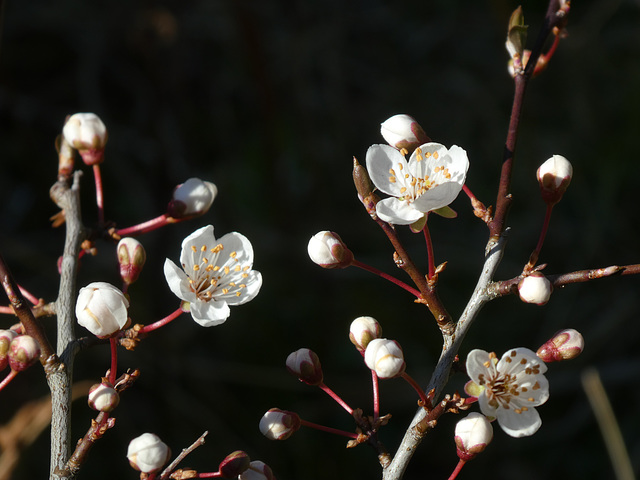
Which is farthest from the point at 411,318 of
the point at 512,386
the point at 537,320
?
the point at 512,386

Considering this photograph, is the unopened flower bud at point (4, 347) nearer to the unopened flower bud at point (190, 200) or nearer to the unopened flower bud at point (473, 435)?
the unopened flower bud at point (190, 200)

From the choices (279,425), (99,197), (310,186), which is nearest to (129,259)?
(99,197)

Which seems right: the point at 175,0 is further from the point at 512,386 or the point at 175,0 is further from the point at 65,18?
the point at 512,386

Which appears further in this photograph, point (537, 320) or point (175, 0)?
point (175, 0)

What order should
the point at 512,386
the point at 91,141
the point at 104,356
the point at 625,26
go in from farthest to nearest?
the point at 625,26 → the point at 104,356 → the point at 91,141 → the point at 512,386

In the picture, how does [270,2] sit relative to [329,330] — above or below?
above

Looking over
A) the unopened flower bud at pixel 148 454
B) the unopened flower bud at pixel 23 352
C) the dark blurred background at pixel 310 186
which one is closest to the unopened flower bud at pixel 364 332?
the unopened flower bud at pixel 148 454

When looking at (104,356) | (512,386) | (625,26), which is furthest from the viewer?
(625,26)

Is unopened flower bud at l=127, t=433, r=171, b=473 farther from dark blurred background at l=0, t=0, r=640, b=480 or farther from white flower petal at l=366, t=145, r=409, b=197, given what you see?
dark blurred background at l=0, t=0, r=640, b=480
